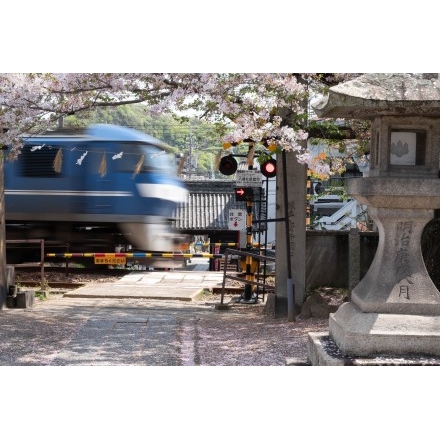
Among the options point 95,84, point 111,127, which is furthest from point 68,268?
point 95,84

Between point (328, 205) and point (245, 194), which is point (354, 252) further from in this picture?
point (328, 205)

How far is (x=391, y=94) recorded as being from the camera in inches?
193

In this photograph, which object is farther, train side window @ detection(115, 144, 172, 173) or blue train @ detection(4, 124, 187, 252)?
train side window @ detection(115, 144, 172, 173)

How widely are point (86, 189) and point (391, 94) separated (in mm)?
9318

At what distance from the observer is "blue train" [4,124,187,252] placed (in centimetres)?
1335

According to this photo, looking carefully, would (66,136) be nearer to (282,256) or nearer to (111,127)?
(111,127)

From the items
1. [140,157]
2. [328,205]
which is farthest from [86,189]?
[328,205]

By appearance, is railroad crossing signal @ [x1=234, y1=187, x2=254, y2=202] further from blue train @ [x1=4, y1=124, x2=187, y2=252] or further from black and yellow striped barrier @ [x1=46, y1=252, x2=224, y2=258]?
blue train @ [x1=4, y1=124, x2=187, y2=252]

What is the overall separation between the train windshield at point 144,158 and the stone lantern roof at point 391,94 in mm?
8889

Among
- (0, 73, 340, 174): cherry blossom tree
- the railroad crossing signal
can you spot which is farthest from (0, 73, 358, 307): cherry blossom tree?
the railroad crossing signal

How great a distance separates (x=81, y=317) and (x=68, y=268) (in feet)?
17.5

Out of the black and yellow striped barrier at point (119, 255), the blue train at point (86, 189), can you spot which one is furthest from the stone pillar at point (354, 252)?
the blue train at point (86, 189)

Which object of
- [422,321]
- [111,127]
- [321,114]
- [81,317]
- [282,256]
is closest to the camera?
[422,321]

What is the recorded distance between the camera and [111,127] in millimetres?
13164
